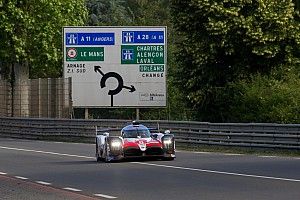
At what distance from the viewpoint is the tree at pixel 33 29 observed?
50.5 metres

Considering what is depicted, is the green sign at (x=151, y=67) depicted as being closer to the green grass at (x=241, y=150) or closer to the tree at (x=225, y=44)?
the tree at (x=225, y=44)

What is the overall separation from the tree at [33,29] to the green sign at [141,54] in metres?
10.5

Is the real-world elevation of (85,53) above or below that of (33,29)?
below

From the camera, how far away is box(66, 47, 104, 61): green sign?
1652 inches

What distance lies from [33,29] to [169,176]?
33601 millimetres

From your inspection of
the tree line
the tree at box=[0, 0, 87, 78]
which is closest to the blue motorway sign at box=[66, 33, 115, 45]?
the tree line

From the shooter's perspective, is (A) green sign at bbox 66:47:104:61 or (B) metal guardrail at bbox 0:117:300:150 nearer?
(B) metal guardrail at bbox 0:117:300:150

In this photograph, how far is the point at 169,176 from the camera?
19.2 meters

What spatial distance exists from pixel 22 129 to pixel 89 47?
6.09 m

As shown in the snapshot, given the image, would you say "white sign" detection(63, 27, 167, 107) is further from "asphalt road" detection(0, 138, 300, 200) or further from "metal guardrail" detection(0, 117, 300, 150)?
"asphalt road" detection(0, 138, 300, 200)

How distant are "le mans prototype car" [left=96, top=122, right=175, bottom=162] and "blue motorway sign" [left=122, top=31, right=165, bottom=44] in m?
17.9

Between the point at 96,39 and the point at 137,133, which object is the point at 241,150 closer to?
the point at 137,133

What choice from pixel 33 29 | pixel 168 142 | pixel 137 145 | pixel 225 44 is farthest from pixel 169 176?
pixel 33 29

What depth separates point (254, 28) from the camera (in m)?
39.4
